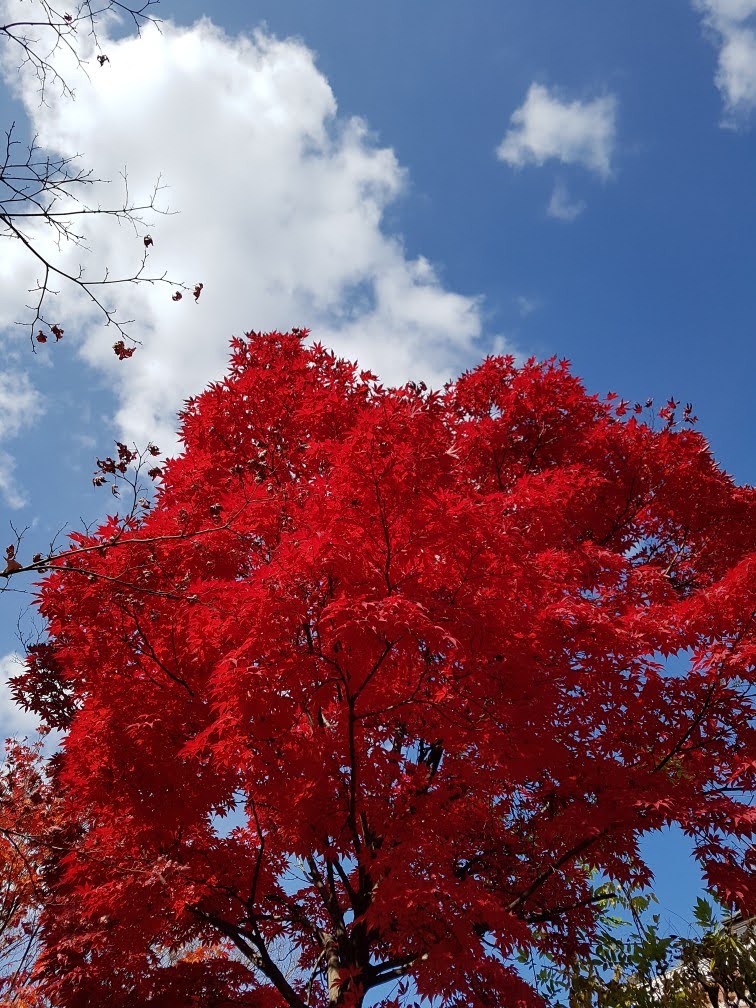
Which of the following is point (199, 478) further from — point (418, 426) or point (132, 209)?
point (132, 209)

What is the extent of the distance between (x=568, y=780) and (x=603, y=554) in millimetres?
2394

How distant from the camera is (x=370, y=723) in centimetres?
595

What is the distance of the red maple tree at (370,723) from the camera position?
Result: 495 cm

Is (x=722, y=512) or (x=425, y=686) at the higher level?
(x=722, y=512)

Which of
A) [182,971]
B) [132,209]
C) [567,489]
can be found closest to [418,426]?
[567,489]

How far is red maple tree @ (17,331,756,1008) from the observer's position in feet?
16.2

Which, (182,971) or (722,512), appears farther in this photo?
(722,512)

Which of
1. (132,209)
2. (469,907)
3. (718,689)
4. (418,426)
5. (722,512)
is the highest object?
(722,512)

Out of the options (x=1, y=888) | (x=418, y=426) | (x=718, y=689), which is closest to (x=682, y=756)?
(x=718, y=689)

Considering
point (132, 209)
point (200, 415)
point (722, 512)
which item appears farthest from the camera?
point (722, 512)

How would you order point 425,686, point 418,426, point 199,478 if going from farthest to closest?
point 199,478
point 418,426
point 425,686

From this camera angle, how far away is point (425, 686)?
224 inches

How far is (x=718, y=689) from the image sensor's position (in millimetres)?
6062

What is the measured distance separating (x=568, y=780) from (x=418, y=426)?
343cm
